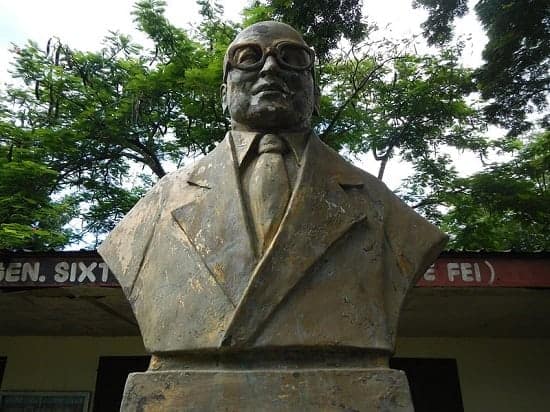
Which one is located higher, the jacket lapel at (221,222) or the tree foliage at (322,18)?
the tree foliage at (322,18)

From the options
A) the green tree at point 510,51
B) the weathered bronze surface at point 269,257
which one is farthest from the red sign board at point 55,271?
the green tree at point 510,51

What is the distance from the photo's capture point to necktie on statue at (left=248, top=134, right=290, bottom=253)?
6.64ft

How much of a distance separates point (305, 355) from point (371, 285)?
0.33m

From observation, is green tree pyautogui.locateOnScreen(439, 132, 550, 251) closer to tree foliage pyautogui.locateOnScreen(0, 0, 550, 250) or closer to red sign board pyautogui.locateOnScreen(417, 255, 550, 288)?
Result: tree foliage pyautogui.locateOnScreen(0, 0, 550, 250)

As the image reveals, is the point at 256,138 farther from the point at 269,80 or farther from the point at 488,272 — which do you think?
the point at 488,272

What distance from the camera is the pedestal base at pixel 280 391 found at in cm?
175

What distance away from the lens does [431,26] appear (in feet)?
22.7

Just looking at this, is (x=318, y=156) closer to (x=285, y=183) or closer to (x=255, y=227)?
(x=285, y=183)

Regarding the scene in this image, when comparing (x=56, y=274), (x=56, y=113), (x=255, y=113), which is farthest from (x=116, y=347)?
(x=255, y=113)

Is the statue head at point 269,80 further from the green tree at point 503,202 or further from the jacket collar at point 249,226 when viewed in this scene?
the green tree at point 503,202

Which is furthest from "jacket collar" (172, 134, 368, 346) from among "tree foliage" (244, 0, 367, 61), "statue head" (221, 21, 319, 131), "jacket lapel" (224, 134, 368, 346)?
"tree foliage" (244, 0, 367, 61)

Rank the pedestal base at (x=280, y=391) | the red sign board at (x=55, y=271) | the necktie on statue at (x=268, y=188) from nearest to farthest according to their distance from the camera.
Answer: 1. the pedestal base at (x=280, y=391)
2. the necktie on statue at (x=268, y=188)
3. the red sign board at (x=55, y=271)

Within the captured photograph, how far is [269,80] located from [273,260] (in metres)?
0.70

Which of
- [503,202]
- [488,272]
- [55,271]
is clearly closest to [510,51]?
[503,202]
